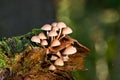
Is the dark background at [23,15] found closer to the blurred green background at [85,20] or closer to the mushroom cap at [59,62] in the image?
the blurred green background at [85,20]

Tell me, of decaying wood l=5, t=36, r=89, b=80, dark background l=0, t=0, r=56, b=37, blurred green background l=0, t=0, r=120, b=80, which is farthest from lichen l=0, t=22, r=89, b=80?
dark background l=0, t=0, r=56, b=37

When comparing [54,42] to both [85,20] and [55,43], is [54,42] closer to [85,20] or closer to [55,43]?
[55,43]

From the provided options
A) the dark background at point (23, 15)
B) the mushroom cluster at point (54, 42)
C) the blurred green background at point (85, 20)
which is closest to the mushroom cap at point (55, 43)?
the mushroom cluster at point (54, 42)

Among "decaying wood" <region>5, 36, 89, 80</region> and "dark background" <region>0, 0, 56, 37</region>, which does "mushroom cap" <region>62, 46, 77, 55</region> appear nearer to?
"decaying wood" <region>5, 36, 89, 80</region>

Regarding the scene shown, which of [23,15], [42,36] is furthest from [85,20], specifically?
[42,36]

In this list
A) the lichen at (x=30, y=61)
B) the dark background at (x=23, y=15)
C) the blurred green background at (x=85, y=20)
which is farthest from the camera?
the dark background at (x=23, y=15)

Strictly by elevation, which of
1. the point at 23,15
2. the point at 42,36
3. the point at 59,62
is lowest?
the point at 59,62

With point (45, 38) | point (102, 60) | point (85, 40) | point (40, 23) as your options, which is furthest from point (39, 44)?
point (40, 23)
